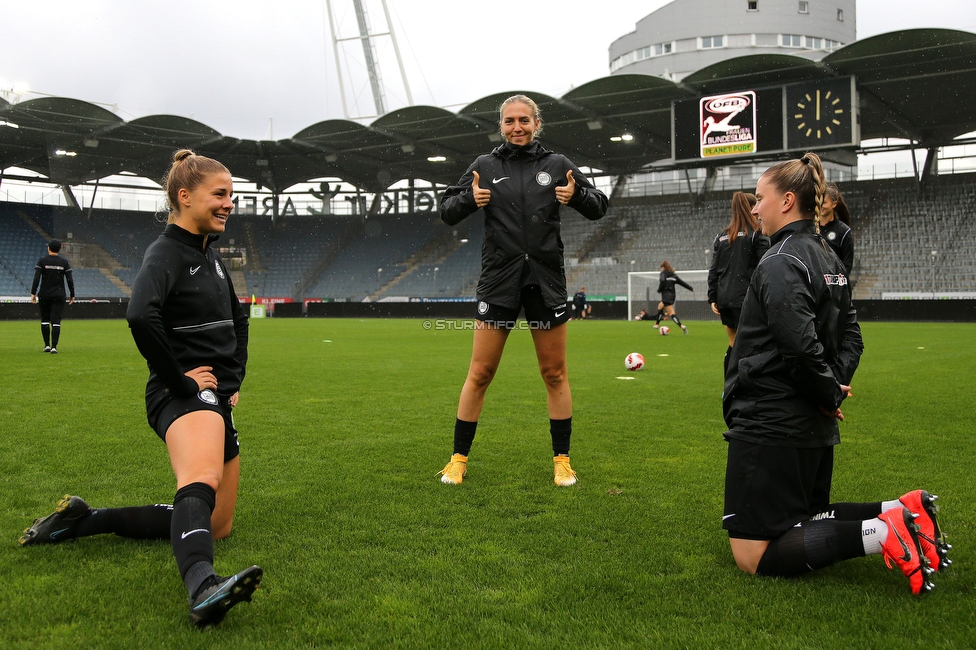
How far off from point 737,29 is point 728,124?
3407cm

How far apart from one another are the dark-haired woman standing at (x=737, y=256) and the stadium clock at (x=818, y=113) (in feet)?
69.3

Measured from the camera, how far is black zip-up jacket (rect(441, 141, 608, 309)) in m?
3.97

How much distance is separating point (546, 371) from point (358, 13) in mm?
47902

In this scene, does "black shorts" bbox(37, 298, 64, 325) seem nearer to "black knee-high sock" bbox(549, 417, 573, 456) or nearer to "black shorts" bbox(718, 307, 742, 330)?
"black shorts" bbox(718, 307, 742, 330)

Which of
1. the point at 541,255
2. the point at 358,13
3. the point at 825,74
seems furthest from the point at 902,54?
the point at 358,13

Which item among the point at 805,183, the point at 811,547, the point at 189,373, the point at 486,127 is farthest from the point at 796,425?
the point at 486,127

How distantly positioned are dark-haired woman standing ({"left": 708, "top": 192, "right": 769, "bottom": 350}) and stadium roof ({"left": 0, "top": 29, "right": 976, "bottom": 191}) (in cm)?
2176

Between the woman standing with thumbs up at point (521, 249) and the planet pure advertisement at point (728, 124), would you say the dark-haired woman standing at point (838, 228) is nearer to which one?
the woman standing with thumbs up at point (521, 249)

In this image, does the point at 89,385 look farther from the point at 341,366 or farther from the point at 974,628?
the point at 974,628

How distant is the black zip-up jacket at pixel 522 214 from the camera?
156 inches

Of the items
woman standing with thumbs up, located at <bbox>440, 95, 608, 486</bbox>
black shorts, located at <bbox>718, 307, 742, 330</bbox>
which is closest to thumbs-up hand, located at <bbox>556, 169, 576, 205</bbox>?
woman standing with thumbs up, located at <bbox>440, 95, 608, 486</bbox>

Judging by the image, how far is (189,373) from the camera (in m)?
2.72

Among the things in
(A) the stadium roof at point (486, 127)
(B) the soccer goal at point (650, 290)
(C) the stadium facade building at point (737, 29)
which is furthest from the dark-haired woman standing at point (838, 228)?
(C) the stadium facade building at point (737, 29)

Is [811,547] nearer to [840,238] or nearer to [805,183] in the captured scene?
[805,183]
